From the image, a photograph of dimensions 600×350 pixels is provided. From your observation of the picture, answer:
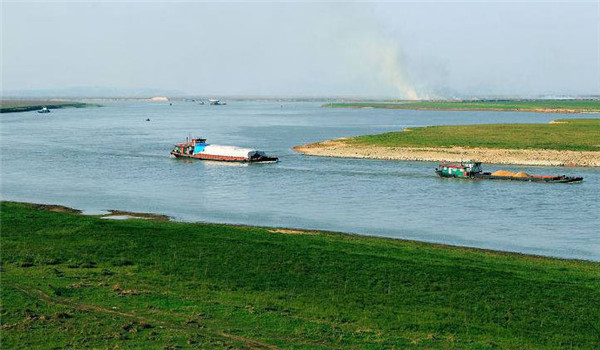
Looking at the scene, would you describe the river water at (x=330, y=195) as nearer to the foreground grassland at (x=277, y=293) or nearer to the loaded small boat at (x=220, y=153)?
the loaded small boat at (x=220, y=153)

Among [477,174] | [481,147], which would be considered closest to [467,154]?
[481,147]

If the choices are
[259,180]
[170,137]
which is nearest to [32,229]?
[259,180]

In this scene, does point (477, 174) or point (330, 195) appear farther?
point (477, 174)

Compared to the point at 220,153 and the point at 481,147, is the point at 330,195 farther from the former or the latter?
the point at 481,147

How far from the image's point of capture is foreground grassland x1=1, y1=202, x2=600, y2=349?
2378cm

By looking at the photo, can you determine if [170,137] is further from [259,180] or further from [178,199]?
[178,199]

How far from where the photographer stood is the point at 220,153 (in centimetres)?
10000

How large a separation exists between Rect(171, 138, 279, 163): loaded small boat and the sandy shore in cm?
1193

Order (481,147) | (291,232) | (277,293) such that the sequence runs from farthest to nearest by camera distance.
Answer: (481,147), (291,232), (277,293)

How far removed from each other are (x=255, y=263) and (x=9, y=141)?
343 feet

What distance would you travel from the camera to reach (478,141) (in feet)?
371

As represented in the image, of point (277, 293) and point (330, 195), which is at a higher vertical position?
point (277, 293)

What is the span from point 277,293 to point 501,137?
319ft

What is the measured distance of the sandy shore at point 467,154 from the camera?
308ft
